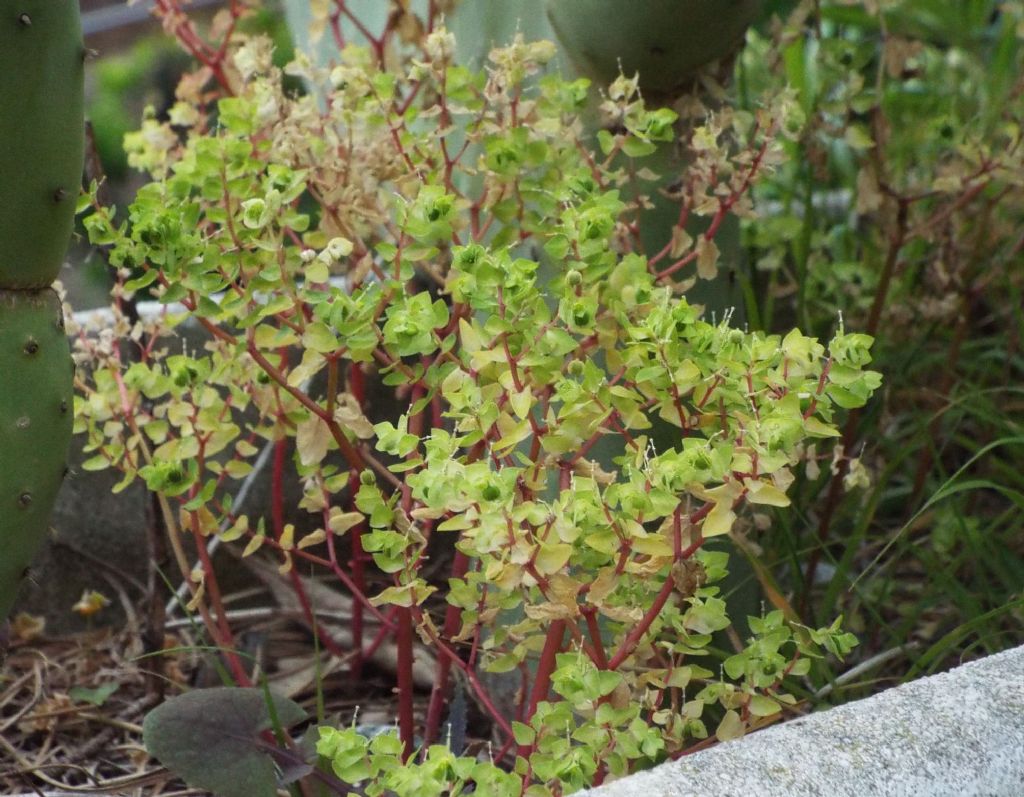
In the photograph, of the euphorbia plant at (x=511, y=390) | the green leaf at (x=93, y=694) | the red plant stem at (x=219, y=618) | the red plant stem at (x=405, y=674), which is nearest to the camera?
the euphorbia plant at (x=511, y=390)

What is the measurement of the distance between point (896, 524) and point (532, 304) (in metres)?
1.02

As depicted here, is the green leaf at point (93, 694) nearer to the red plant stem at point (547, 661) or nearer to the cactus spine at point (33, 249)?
the cactus spine at point (33, 249)

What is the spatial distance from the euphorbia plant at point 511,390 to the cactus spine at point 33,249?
58 mm

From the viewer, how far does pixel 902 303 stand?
68.9 inches

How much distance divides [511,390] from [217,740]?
0.36 metres

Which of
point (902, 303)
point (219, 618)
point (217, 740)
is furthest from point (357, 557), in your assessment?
point (902, 303)

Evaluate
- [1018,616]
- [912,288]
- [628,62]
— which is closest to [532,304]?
[628,62]

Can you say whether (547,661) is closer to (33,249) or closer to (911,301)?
(33,249)

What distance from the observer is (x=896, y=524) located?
1.74m

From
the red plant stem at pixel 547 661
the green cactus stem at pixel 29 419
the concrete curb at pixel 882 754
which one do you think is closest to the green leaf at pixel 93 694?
the green cactus stem at pixel 29 419


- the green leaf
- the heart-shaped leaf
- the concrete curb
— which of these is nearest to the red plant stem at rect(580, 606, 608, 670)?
the concrete curb

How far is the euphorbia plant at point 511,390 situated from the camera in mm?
817

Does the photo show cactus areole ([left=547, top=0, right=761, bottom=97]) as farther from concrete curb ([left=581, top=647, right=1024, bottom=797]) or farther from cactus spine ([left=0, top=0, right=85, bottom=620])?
concrete curb ([left=581, top=647, right=1024, bottom=797])

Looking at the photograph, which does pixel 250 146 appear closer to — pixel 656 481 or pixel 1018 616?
pixel 656 481
